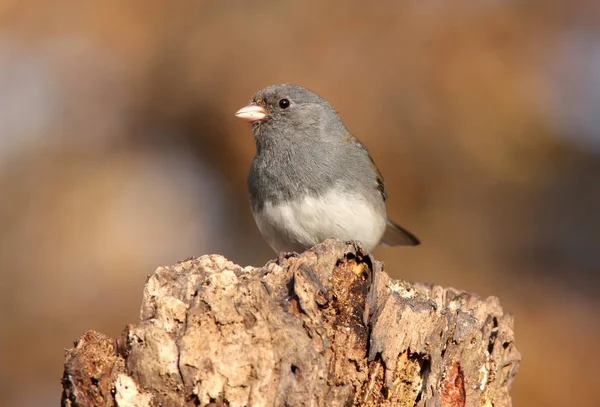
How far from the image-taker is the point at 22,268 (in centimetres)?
596

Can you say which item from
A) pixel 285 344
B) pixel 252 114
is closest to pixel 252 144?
pixel 252 114

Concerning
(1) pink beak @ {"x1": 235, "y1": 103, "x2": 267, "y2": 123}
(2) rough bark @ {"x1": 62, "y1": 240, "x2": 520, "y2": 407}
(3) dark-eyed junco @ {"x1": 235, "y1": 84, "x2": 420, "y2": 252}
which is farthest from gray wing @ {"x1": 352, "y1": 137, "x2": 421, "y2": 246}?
(2) rough bark @ {"x1": 62, "y1": 240, "x2": 520, "y2": 407}

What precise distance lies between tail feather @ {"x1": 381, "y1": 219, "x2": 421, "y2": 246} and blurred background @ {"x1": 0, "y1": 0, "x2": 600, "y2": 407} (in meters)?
0.63

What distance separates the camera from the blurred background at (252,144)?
19.1 feet

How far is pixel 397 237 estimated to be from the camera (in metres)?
5.37

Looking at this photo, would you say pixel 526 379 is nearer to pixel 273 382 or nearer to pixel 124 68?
pixel 273 382

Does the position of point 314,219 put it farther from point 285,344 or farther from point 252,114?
point 285,344

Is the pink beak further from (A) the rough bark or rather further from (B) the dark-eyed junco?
(A) the rough bark

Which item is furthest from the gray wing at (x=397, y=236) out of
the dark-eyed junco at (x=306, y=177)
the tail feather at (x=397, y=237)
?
the dark-eyed junco at (x=306, y=177)

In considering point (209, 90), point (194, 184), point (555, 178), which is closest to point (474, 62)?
point (555, 178)

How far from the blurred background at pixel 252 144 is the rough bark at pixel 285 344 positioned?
300cm

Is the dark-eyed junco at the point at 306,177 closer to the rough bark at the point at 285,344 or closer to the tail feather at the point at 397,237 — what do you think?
the tail feather at the point at 397,237

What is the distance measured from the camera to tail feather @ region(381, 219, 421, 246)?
17.4 feet

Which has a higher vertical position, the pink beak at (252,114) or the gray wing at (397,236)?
the pink beak at (252,114)
